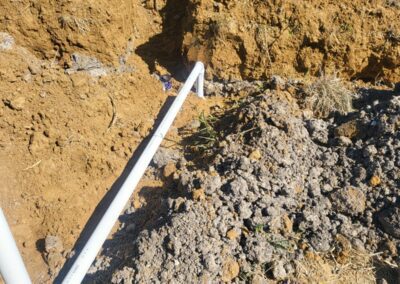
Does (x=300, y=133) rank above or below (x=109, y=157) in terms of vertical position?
above

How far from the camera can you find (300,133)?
239cm

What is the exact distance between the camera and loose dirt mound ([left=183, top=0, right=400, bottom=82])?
9.21 feet

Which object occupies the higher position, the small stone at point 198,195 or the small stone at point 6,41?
the small stone at point 6,41

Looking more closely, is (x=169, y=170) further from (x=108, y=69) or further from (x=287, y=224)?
(x=108, y=69)

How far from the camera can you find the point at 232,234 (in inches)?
75.7

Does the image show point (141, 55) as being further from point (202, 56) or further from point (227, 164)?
point (227, 164)

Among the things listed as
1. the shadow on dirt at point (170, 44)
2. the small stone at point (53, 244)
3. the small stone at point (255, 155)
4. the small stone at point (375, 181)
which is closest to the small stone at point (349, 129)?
the small stone at point (375, 181)

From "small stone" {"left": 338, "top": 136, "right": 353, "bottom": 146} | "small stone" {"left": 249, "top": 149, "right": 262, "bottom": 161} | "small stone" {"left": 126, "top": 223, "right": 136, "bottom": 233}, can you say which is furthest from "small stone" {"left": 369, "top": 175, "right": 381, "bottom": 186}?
"small stone" {"left": 126, "top": 223, "right": 136, "bottom": 233}

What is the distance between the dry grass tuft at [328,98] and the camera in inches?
103

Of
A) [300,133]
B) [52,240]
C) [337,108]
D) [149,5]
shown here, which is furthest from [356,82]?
[52,240]

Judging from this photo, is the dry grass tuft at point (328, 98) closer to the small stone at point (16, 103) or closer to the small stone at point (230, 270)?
the small stone at point (230, 270)

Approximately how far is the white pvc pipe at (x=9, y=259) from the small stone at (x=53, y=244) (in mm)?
693

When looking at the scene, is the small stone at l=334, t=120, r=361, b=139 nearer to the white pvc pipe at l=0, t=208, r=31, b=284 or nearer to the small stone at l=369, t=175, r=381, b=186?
the small stone at l=369, t=175, r=381, b=186

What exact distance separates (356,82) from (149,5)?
1.94 meters
